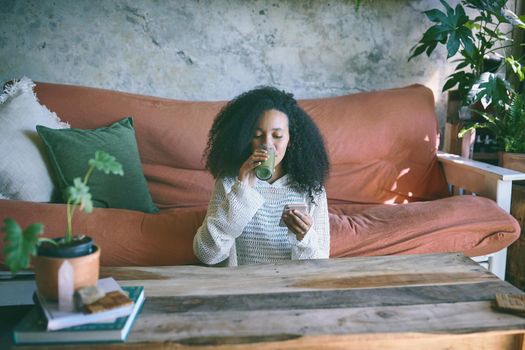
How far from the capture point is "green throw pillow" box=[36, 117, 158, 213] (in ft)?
6.11

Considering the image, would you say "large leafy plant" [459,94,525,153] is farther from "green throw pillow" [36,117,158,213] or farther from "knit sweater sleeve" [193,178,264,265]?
"green throw pillow" [36,117,158,213]

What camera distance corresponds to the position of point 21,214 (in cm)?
161

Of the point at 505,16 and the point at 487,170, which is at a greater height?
the point at 505,16

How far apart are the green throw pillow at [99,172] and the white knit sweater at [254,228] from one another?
2.12ft

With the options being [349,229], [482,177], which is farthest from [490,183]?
[349,229]

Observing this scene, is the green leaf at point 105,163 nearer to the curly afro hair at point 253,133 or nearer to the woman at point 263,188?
the woman at point 263,188

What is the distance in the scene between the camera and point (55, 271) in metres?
0.81

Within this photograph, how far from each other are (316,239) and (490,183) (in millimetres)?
1040

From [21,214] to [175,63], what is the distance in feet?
3.97

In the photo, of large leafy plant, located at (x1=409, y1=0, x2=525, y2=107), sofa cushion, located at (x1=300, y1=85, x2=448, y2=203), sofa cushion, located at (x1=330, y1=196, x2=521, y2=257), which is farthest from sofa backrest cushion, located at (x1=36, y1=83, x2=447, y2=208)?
sofa cushion, located at (x1=330, y1=196, x2=521, y2=257)

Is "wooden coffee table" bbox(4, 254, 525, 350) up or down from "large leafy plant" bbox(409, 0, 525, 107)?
down

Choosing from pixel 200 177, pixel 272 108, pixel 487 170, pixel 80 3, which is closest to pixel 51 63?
pixel 80 3

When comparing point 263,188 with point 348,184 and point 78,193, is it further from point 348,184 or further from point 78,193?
point 348,184

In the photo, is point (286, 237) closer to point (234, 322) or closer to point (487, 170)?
point (234, 322)
